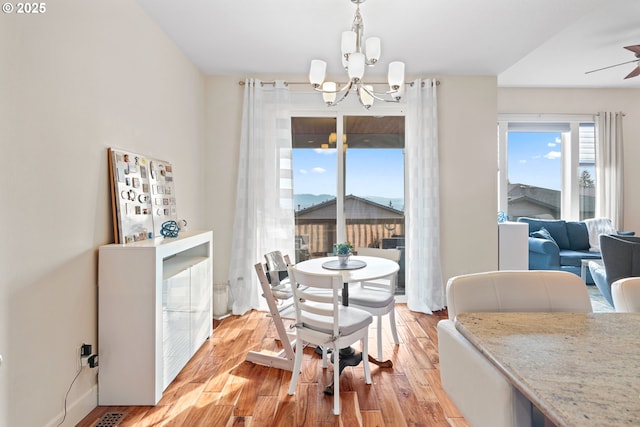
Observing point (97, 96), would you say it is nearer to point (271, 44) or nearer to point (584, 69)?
point (271, 44)

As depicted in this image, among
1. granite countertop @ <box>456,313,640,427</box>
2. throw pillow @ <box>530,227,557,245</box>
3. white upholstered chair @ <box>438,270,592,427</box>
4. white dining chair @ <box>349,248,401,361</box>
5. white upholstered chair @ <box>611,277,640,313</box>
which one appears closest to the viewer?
granite countertop @ <box>456,313,640,427</box>

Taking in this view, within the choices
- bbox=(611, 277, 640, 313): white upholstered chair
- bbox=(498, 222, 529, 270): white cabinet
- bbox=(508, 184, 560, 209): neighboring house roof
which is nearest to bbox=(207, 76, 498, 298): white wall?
bbox=(498, 222, 529, 270): white cabinet

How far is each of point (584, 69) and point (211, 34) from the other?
4.62 metres

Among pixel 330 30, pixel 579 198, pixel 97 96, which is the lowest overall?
pixel 579 198

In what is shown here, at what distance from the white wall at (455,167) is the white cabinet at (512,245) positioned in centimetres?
14

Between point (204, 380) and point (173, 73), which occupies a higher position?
point (173, 73)

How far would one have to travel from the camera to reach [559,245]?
4.64m

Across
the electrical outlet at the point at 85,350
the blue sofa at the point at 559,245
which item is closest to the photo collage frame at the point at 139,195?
the electrical outlet at the point at 85,350

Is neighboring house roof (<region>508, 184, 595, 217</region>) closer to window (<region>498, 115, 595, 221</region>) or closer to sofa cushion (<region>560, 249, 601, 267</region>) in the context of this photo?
window (<region>498, 115, 595, 221</region>)

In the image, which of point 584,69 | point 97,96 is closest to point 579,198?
point 584,69

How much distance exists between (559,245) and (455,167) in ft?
7.65

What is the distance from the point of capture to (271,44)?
2.99 metres

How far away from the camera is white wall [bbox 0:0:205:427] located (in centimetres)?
139

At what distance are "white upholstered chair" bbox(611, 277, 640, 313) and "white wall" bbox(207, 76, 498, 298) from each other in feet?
8.58
